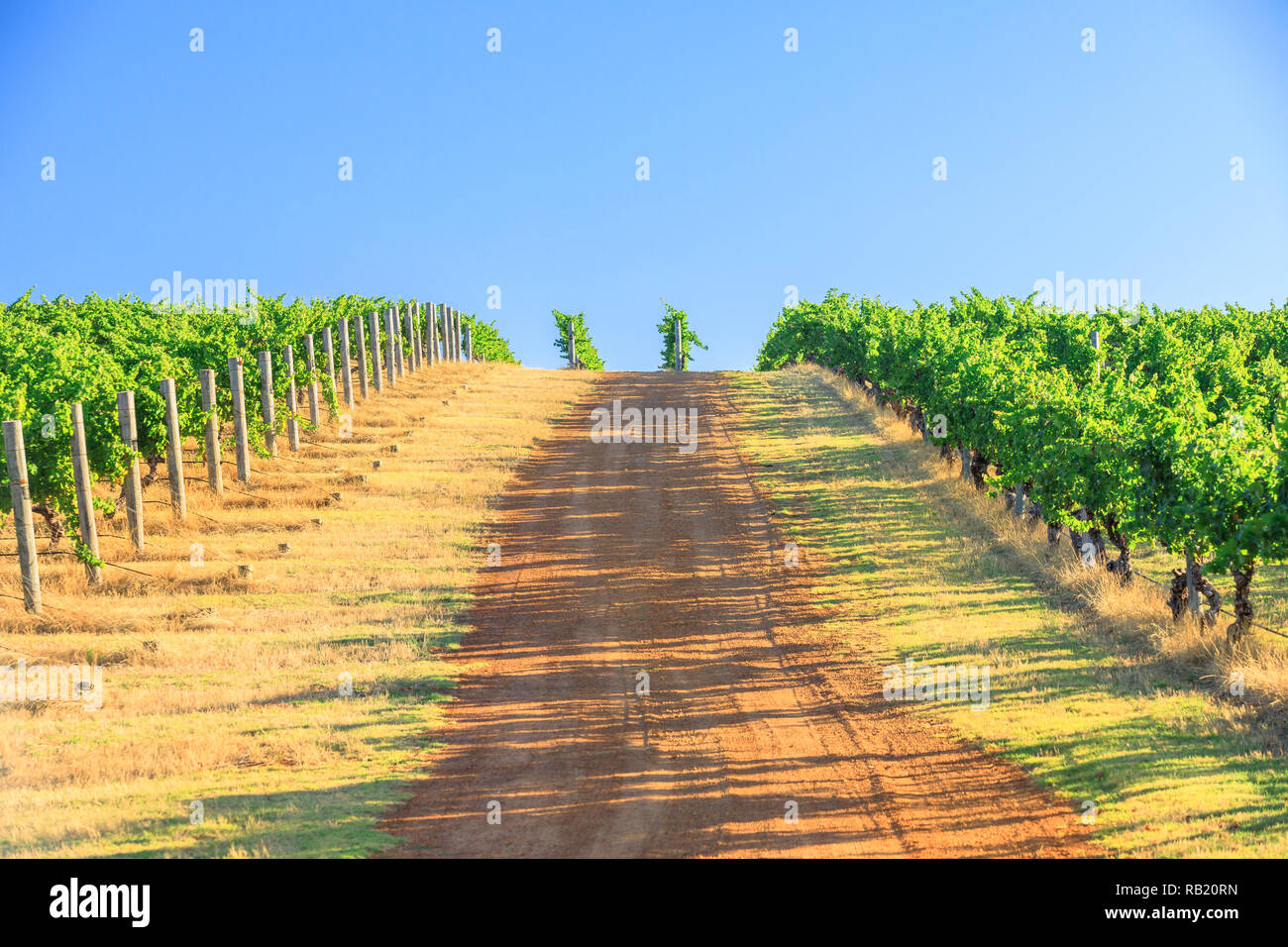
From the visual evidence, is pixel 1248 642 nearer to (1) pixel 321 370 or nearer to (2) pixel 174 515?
(2) pixel 174 515

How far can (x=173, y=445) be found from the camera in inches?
996

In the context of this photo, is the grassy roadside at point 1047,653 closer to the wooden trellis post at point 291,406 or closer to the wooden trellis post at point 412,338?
the wooden trellis post at point 291,406

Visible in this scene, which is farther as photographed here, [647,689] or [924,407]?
[924,407]

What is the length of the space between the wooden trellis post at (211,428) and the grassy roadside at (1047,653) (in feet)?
51.0

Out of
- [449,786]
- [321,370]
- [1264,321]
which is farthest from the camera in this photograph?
[1264,321]

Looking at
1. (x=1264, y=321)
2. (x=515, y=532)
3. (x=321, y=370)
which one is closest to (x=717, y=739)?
(x=515, y=532)

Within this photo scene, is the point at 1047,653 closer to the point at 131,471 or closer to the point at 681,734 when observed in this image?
the point at 681,734

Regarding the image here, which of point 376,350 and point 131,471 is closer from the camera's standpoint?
point 131,471

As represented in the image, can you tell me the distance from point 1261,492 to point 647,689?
10320mm

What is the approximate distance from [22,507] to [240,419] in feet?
31.4

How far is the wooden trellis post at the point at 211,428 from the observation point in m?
27.2

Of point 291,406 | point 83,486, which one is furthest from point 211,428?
point 83,486

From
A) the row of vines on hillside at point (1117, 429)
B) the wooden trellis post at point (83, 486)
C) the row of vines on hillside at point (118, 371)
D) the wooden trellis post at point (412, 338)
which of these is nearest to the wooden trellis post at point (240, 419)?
the row of vines on hillside at point (118, 371)
